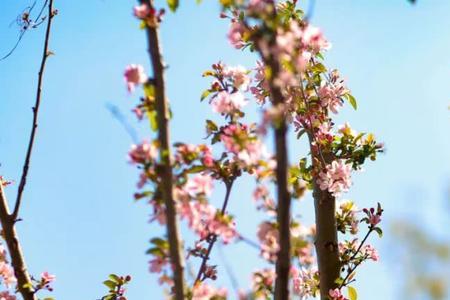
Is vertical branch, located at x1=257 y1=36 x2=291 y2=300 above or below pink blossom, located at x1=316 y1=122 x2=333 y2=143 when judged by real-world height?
below

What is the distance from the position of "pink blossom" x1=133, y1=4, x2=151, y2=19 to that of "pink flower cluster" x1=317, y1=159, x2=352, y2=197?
5.79ft

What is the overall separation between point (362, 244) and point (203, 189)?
198 cm

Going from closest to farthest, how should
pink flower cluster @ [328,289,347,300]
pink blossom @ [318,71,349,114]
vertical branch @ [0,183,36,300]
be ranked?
vertical branch @ [0,183,36,300] < pink flower cluster @ [328,289,347,300] < pink blossom @ [318,71,349,114]

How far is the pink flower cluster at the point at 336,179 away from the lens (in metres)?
3.14

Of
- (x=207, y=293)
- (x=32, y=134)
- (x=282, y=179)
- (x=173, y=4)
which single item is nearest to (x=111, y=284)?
(x=32, y=134)

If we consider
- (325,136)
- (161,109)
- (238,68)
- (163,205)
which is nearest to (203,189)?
(163,205)

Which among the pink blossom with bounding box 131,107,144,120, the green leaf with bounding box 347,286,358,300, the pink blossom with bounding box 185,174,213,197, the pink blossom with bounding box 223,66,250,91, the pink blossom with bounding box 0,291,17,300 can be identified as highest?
→ the pink blossom with bounding box 223,66,250,91

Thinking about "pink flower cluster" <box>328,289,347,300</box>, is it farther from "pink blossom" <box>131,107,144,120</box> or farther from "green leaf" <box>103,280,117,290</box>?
"pink blossom" <box>131,107,144,120</box>

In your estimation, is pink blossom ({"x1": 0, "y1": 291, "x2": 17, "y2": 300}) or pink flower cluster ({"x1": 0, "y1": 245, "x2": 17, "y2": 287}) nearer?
pink flower cluster ({"x1": 0, "y1": 245, "x2": 17, "y2": 287})

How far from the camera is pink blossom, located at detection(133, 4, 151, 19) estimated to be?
1.71m

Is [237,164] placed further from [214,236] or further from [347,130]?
[347,130]

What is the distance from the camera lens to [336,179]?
10.3 feet

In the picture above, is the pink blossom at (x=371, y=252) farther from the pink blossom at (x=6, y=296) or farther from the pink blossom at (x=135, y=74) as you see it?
the pink blossom at (x=135, y=74)

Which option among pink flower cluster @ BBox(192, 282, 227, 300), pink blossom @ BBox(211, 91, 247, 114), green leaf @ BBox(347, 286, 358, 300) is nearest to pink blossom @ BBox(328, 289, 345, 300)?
green leaf @ BBox(347, 286, 358, 300)
